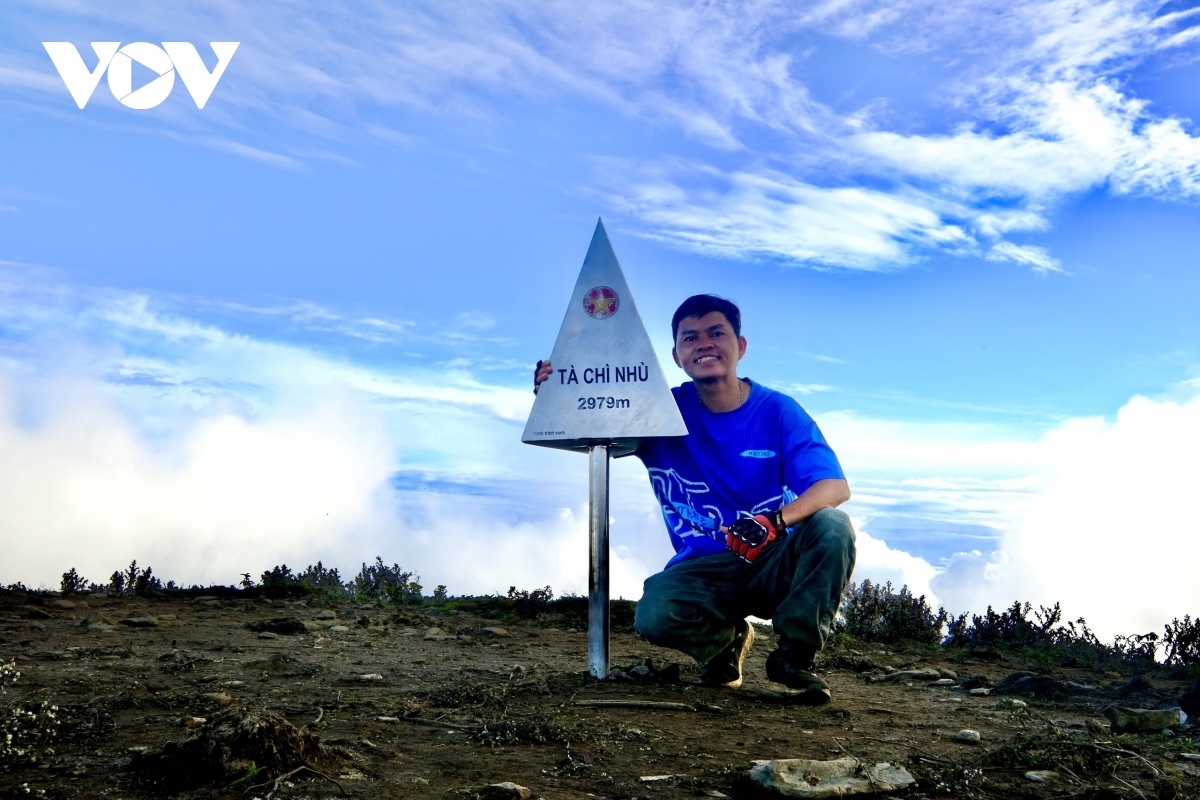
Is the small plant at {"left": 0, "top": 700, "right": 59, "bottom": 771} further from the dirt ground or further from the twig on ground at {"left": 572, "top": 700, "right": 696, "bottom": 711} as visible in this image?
the twig on ground at {"left": 572, "top": 700, "right": 696, "bottom": 711}

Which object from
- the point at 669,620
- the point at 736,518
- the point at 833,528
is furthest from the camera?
the point at 736,518

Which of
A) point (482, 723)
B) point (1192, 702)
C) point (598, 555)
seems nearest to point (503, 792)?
point (482, 723)

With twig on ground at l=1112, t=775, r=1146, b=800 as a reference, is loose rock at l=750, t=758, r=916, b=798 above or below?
above

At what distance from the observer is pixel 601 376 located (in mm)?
6141

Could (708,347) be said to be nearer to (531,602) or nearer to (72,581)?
(531,602)

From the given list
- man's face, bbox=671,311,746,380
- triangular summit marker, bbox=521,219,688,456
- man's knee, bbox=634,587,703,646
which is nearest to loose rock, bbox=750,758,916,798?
man's knee, bbox=634,587,703,646

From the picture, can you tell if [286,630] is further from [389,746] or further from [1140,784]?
[1140,784]

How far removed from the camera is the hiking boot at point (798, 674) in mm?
5500

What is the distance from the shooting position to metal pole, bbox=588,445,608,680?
6.05 meters

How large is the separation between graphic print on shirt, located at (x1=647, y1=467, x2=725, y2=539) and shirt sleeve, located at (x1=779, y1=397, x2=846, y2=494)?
1.71 feet

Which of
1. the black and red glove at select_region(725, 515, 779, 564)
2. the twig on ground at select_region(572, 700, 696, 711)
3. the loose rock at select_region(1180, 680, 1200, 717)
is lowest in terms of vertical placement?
the loose rock at select_region(1180, 680, 1200, 717)

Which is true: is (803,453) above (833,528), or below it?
above

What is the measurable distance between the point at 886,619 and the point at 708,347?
19.0 feet

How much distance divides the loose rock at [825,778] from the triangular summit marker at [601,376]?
2.64 meters
